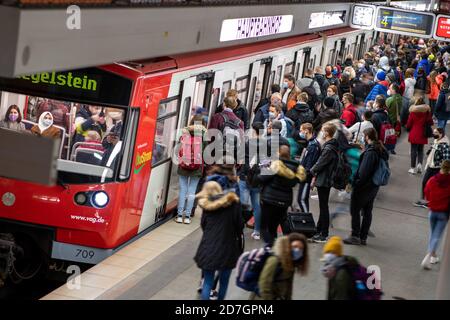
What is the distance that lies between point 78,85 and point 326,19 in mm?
12428

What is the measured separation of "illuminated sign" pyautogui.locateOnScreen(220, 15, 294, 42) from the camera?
1412 cm

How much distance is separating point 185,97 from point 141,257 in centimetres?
270

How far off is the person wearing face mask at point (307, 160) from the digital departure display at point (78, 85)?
3.24 metres

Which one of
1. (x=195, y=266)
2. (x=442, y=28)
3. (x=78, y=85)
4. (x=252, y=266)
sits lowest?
(x=195, y=266)

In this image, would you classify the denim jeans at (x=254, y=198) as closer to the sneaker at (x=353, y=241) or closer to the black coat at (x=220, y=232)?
the sneaker at (x=353, y=241)

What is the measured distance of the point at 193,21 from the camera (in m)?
12.3

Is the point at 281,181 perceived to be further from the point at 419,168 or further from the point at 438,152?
the point at 419,168

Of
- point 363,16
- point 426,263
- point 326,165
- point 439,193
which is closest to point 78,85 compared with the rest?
point 326,165

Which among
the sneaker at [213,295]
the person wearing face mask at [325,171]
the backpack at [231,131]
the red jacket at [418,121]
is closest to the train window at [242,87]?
the backpack at [231,131]

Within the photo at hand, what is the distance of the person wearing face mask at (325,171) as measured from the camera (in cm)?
1324

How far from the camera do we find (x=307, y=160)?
45.9 feet
